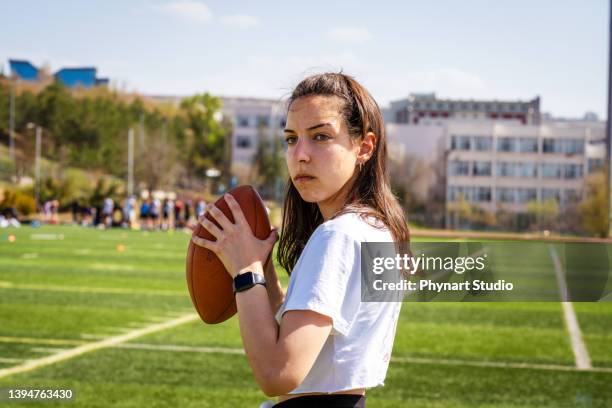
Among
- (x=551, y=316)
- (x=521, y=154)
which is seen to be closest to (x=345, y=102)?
(x=551, y=316)

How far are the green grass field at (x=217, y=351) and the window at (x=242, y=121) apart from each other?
80.7m

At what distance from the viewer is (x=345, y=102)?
211 centimetres

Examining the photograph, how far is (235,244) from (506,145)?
82.4 metres

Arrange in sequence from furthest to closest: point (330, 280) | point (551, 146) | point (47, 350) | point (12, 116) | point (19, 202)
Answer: point (551, 146), point (12, 116), point (19, 202), point (47, 350), point (330, 280)

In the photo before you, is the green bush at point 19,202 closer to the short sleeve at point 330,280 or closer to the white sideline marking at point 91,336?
the white sideline marking at point 91,336

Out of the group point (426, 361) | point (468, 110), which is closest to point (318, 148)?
point (426, 361)

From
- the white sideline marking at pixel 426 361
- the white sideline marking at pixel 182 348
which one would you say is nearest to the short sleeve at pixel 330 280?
the white sideline marking at pixel 426 361

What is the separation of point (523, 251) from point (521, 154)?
81544mm

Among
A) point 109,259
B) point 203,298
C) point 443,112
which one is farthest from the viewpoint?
point 443,112

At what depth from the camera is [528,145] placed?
81.6 metres

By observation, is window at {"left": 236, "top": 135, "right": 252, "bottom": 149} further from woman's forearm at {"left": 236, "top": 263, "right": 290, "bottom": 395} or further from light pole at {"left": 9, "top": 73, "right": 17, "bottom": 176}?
woman's forearm at {"left": 236, "top": 263, "right": 290, "bottom": 395}

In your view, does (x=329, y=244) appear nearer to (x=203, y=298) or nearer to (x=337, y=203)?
(x=337, y=203)

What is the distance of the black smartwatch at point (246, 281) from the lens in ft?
6.53

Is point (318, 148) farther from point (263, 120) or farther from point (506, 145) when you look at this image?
point (263, 120)
